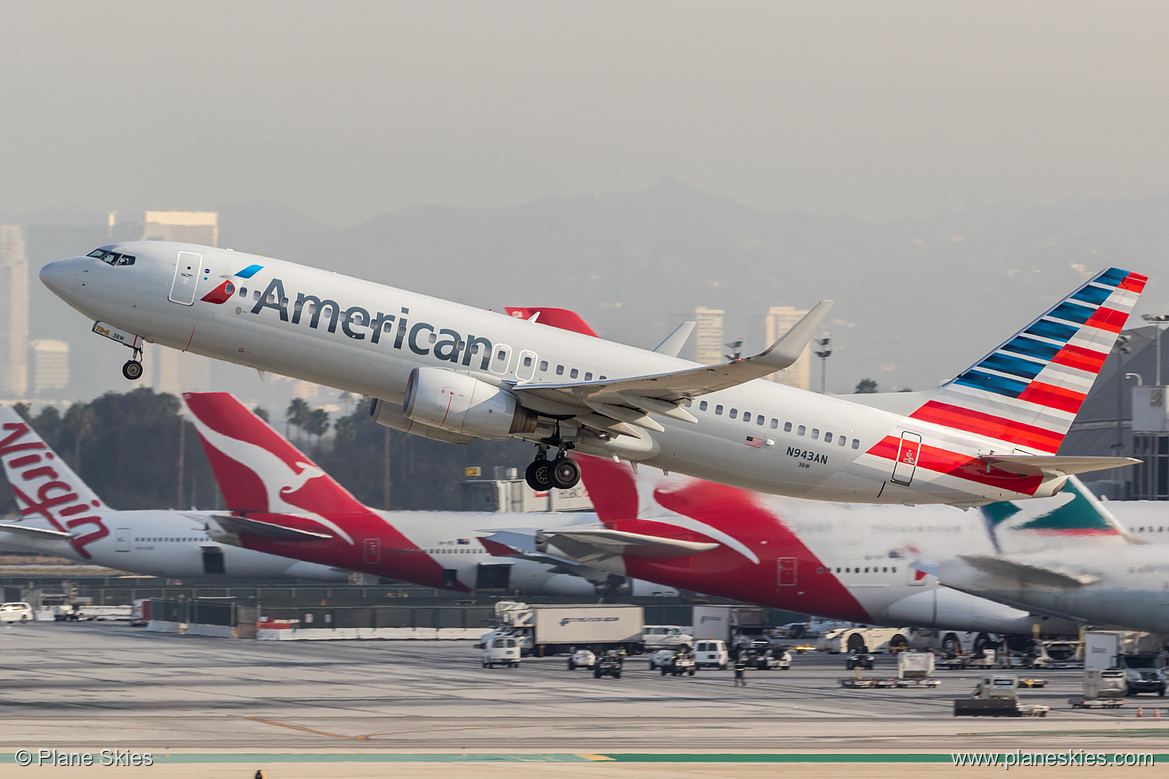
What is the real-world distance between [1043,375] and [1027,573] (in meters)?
17.8

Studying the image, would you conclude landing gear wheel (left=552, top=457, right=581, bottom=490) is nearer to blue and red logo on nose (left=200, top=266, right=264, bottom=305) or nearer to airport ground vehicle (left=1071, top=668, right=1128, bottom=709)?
blue and red logo on nose (left=200, top=266, right=264, bottom=305)

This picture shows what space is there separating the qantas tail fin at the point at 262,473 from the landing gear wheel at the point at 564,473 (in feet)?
159

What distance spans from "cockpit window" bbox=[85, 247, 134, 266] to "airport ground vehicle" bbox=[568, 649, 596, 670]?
37163mm

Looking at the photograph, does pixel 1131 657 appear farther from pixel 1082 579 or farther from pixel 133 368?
pixel 133 368

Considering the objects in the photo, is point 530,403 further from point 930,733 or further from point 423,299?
point 930,733

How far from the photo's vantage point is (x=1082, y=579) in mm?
58844

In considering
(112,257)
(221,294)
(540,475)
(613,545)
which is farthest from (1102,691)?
(112,257)

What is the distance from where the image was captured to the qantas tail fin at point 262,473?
86375 mm

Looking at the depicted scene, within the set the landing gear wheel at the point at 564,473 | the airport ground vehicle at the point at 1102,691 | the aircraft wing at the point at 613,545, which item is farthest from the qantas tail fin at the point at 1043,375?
the aircraft wing at the point at 613,545

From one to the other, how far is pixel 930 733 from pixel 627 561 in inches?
983

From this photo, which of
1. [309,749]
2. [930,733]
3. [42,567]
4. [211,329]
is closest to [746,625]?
[930,733]

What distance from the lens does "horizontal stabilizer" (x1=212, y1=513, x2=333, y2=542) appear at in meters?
85.1

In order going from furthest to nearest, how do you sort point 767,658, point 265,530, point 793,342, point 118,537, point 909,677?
point 118,537
point 265,530
point 767,658
point 909,677
point 793,342

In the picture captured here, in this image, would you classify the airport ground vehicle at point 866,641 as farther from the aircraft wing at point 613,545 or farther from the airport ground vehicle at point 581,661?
the airport ground vehicle at point 581,661
